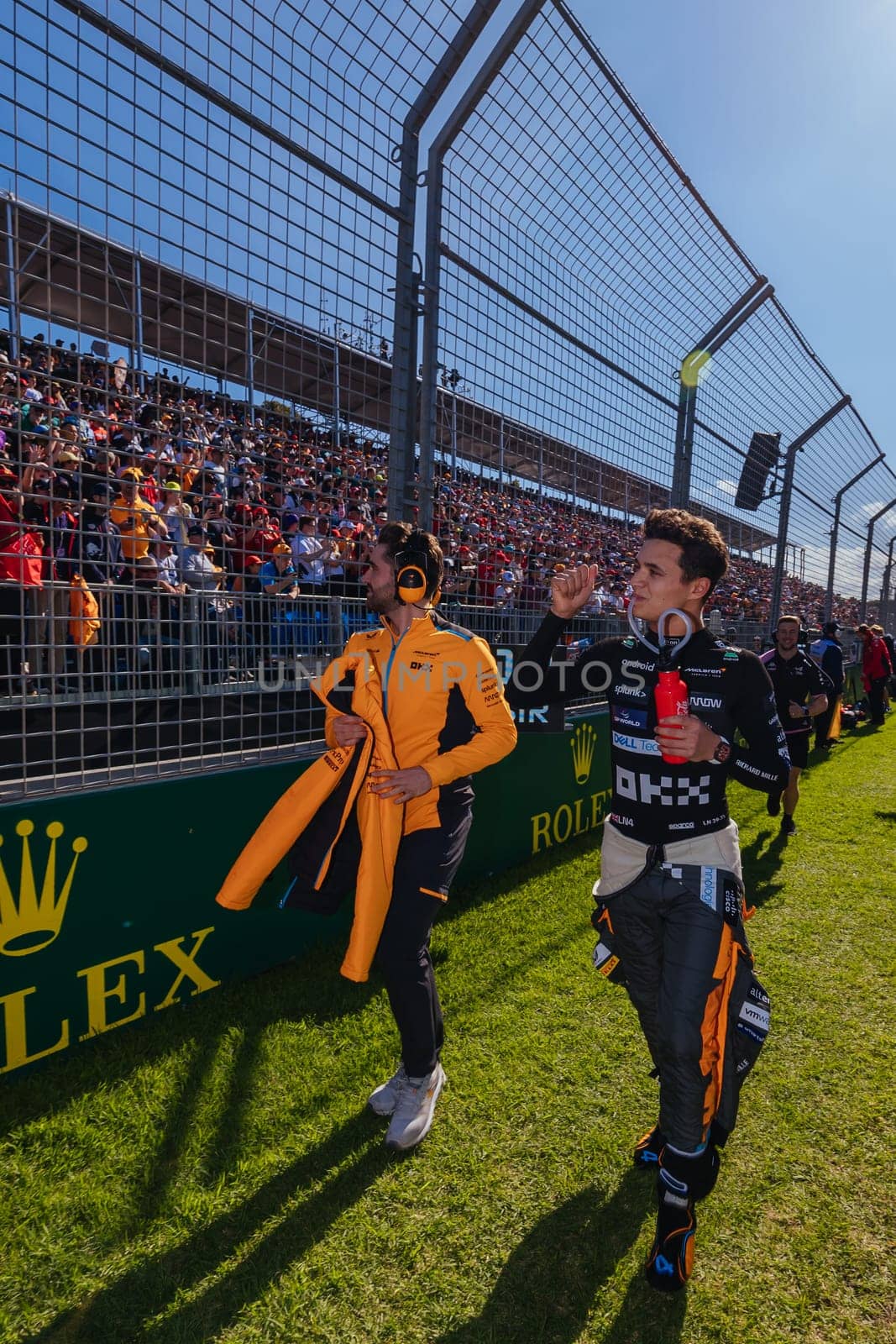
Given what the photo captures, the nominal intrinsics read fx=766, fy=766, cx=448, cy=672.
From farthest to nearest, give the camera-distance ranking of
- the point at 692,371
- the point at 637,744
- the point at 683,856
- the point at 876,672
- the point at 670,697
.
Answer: the point at 876,672, the point at 692,371, the point at 637,744, the point at 683,856, the point at 670,697

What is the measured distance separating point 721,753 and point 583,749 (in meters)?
4.20

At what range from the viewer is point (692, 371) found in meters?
7.40

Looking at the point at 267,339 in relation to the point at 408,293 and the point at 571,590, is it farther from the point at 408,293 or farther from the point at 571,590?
the point at 571,590

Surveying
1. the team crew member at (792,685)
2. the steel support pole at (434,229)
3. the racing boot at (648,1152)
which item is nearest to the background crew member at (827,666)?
the team crew member at (792,685)

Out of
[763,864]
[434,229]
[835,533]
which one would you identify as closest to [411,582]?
[434,229]

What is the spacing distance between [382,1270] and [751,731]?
1.92 m

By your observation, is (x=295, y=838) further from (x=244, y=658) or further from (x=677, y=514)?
(x=677, y=514)

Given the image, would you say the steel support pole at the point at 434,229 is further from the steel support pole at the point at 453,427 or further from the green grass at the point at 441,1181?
the green grass at the point at 441,1181

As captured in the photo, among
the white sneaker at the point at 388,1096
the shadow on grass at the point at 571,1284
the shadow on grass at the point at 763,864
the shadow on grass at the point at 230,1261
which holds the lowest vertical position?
the shadow on grass at the point at 763,864

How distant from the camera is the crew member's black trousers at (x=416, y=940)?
2.73m

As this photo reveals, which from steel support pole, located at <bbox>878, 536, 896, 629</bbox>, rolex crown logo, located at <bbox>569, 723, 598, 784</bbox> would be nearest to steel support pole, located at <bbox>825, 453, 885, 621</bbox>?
steel support pole, located at <bbox>878, 536, 896, 629</bbox>

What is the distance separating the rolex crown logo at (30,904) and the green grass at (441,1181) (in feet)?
1.77

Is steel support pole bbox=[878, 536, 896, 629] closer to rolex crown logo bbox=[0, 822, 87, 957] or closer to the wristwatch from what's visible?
the wristwatch

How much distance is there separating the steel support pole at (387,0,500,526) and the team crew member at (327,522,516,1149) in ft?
4.98
